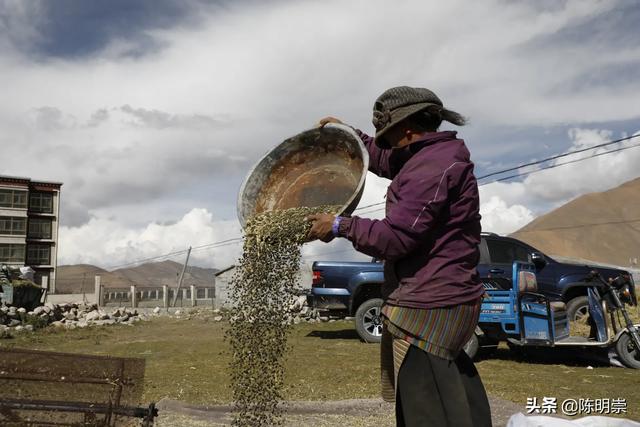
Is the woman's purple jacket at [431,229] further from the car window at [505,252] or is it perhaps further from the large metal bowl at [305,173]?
the car window at [505,252]

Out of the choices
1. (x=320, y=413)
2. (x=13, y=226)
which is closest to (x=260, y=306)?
(x=320, y=413)

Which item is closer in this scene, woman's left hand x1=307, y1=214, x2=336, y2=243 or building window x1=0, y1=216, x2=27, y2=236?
woman's left hand x1=307, y1=214, x2=336, y2=243

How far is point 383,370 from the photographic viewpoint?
105 inches

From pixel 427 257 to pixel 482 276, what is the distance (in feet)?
23.9

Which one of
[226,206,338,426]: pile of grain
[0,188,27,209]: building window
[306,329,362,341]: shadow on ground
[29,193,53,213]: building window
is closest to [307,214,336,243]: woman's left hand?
[226,206,338,426]: pile of grain

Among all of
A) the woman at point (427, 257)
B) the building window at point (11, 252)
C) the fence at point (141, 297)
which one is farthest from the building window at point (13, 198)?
the woman at point (427, 257)

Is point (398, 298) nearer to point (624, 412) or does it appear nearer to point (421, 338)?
point (421, 338)

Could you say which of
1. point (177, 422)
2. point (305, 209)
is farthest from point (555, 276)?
point (305, 209)

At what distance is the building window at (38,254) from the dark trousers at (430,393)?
50.5m

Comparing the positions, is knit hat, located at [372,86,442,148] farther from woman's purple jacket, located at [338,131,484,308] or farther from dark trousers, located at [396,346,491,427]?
dark trousers, located at [396,346,491,427]

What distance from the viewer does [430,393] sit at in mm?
2279

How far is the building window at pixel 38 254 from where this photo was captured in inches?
1847

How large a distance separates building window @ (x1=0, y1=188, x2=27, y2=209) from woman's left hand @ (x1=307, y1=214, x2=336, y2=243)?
49701 mm

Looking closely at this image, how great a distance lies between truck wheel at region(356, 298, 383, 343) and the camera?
9898 mm
